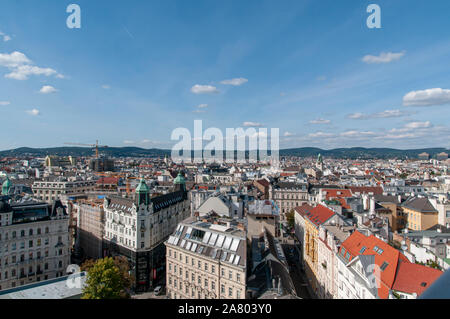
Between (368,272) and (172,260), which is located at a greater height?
(368,272)

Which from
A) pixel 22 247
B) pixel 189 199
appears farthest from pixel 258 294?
pixel 189 199

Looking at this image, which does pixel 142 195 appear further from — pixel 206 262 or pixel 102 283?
pixel 206 262

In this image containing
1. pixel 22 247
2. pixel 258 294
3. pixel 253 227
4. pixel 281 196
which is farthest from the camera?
pixel 281 196

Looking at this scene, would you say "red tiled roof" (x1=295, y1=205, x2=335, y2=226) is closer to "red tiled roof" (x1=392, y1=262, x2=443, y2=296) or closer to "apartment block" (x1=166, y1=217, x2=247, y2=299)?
"apartment block" (x1=166, y1=217, x2=247, y2=299)

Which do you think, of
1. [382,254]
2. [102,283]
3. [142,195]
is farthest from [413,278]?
[142,195]

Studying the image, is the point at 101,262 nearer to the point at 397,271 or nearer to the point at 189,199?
the point at 397,271
